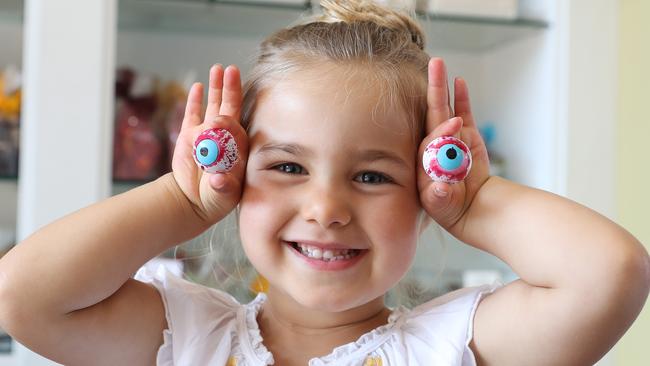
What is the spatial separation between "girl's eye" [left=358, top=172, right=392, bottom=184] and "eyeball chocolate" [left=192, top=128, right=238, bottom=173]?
0.13m

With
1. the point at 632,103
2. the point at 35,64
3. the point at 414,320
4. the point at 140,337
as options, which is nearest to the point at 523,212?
the point at 414,320

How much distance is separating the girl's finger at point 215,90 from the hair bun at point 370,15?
146mm

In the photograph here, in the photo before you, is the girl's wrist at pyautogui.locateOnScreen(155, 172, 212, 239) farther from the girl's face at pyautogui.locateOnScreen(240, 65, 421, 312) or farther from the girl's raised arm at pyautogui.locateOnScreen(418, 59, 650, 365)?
the girl's raised arm at pyautogui.locateOnScreen(418, 59, 650, 365)

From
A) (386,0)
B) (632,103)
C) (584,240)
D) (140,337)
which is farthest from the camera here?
(632,103)

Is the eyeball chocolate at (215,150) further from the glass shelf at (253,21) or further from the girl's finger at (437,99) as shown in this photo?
the glass shelf at (253,21)

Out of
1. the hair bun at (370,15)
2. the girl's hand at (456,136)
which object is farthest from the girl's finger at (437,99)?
the hair bun at (370,15)

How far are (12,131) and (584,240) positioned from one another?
1.31m

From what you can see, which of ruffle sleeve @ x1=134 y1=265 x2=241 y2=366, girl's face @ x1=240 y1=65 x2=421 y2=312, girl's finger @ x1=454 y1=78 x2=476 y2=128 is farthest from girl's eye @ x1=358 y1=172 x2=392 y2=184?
ruffle sleeve @ x1=134 y1=265 x2=241 y2=366

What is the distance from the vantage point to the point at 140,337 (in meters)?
0.93

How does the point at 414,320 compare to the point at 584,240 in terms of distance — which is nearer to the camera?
the point at 584,240

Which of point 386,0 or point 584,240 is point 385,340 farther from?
point 386,0

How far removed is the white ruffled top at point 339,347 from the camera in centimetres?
90

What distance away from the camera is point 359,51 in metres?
0.92

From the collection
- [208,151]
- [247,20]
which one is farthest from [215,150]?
[247,20]
